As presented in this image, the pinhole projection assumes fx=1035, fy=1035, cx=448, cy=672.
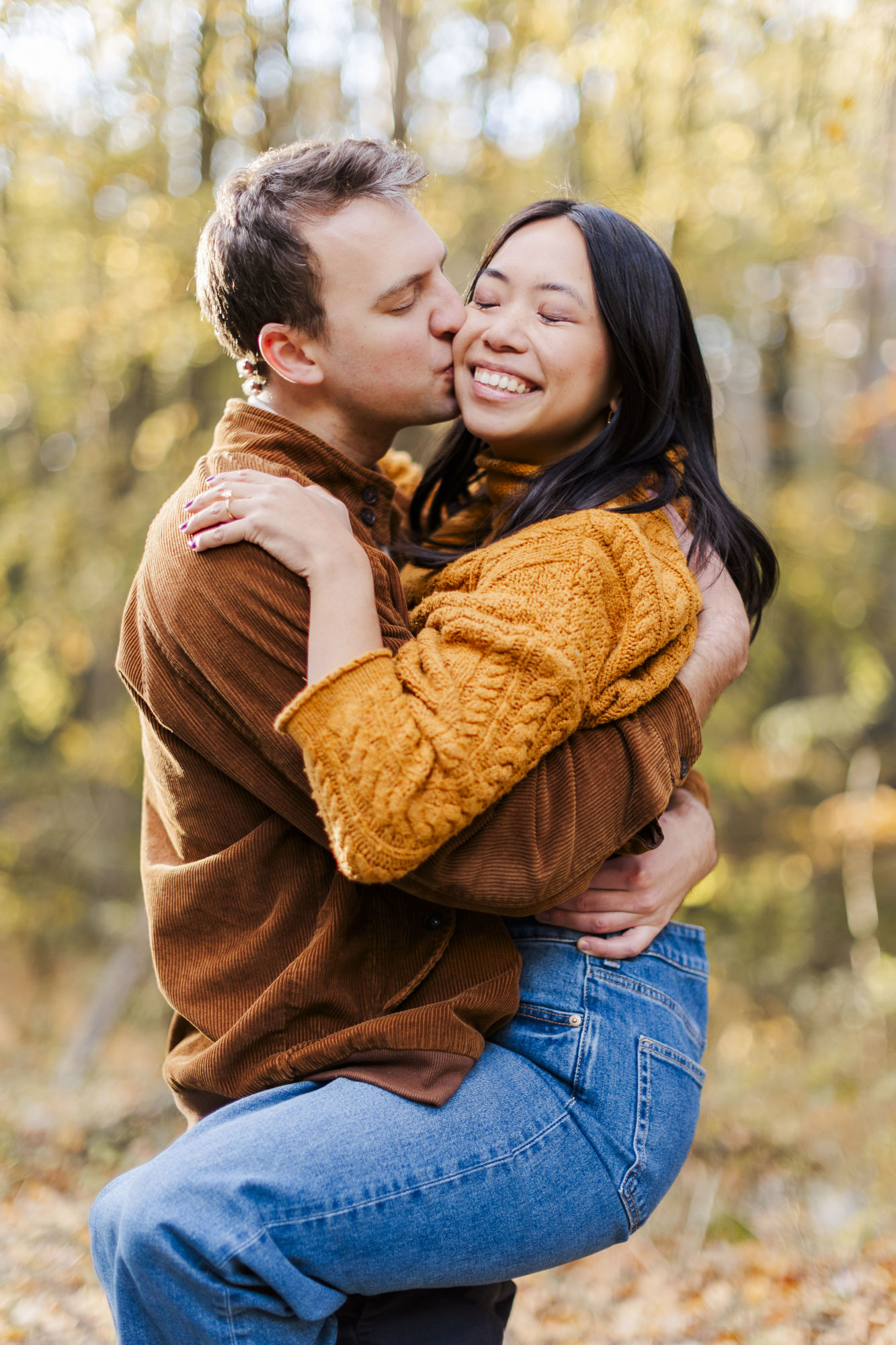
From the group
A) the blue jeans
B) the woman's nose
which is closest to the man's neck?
the woman's nose

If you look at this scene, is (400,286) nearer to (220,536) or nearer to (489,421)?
(489,421)

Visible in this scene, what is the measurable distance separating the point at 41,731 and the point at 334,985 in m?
5.16

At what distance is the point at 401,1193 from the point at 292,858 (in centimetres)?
56

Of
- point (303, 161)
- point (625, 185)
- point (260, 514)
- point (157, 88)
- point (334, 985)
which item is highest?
point (157, 88)

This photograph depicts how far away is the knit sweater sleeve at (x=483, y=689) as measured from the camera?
1.47m

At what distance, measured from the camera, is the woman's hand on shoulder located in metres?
1.65

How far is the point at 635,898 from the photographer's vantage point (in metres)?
2.03

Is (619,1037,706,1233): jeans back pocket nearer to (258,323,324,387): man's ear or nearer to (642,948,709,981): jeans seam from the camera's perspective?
(642,948,709,981): jeans seam

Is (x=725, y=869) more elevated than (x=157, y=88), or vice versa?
(x=157, y=88)

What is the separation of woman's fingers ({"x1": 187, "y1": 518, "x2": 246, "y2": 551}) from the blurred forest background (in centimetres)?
266

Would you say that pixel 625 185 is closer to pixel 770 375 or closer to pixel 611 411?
pixel 770 375

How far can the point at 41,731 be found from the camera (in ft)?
20.8

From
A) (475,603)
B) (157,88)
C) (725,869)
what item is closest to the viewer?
(475,603)

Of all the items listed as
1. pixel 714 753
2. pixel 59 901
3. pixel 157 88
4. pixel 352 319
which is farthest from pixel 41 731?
pixel 352 319
